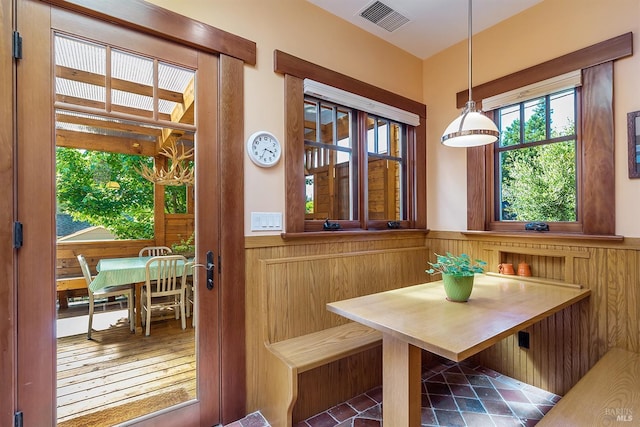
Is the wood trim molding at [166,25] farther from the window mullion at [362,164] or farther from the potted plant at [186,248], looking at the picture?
the potted plant at [186,248]

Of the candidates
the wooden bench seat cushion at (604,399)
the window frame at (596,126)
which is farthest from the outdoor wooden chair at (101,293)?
the window frame at (596,126)

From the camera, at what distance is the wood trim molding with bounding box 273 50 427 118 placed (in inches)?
83.7

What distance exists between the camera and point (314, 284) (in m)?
2.19

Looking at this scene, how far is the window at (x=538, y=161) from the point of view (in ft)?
7.50

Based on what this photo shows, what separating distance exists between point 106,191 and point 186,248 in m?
0.54

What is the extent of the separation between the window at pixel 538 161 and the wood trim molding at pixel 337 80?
2.57 feet

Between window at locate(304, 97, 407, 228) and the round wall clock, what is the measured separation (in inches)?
12.3

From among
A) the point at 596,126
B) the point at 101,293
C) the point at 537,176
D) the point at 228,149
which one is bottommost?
the point at 101,293

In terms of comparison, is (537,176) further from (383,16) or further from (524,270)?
(383,16)

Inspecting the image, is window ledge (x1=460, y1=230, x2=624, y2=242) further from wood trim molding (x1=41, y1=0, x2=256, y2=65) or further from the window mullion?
wood trim molding (x1=41, y1=0, x2=256, y2=65)

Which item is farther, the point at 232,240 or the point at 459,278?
the point at 232,240

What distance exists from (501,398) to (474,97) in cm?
245

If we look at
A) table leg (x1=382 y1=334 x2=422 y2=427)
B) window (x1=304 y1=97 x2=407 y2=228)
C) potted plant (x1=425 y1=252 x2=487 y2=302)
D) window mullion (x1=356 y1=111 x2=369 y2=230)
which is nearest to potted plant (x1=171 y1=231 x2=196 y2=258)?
window (x1=304 y1=97 x2=407 y2=228)

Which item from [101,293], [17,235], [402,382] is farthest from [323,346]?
[17,235]
